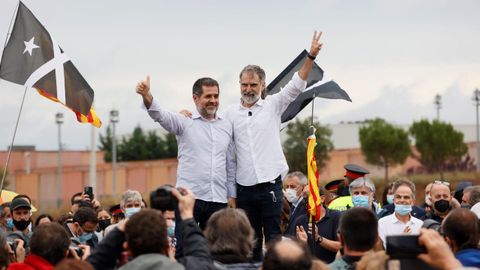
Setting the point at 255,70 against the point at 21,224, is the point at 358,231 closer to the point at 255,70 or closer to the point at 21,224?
the point at 255,70

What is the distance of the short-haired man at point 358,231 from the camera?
815 cm

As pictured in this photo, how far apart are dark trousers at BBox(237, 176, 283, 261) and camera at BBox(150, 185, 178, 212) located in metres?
3.57

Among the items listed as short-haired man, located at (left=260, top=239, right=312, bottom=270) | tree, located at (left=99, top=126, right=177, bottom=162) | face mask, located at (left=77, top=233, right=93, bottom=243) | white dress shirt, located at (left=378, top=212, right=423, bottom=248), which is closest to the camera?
short-haired man, located at (left=260, top=239, right=312, bottom=270)

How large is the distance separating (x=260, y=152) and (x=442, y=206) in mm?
2949

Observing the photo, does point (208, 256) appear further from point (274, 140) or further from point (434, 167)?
point (434, 167)

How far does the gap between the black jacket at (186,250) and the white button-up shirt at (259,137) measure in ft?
11.7

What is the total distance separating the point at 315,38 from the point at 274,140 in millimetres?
1194

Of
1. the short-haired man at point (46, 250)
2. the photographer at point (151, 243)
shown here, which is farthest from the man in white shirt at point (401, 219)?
the short-haired man at point (46, 250)

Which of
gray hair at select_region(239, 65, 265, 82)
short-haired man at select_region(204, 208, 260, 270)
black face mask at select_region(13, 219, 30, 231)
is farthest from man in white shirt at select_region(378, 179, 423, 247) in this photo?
black face mask at select_region(13, 219, 30, 231)

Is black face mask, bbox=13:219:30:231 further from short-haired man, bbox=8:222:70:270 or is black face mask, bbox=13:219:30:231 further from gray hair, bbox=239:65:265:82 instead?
short-haired man, bbox=8:222:70:270

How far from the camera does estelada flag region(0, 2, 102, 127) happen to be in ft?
46.3

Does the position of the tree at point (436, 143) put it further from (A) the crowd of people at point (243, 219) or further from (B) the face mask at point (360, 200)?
(B) the face mask at point (360, 200)

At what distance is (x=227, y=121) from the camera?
461 inches

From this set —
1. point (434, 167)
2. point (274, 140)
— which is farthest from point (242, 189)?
point (434, 167)
